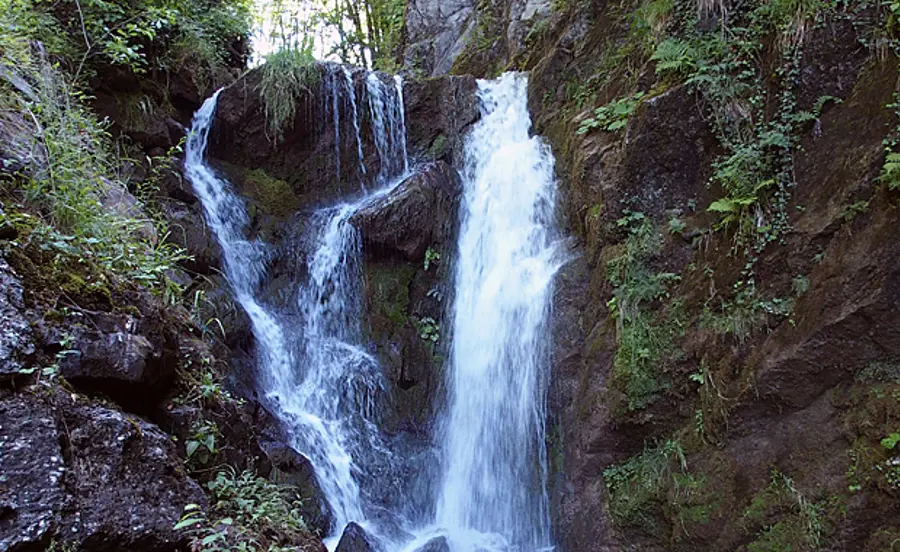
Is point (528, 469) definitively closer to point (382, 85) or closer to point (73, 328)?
point (73, 328)

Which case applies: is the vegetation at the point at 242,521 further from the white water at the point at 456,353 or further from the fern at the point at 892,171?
the fern at the point at 892,171

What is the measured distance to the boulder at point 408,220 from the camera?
7988mm

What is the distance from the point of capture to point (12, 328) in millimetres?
2404

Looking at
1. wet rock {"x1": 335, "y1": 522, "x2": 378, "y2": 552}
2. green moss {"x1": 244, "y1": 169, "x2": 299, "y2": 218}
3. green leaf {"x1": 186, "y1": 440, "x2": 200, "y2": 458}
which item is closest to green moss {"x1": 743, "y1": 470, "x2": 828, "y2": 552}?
wet rock {"x1": 335, "y1": 522, "x2": 378, "y2": 552}

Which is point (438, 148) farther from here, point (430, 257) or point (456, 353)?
point (456, 353)

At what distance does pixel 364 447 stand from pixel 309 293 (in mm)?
2401

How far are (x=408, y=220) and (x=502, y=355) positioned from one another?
8.23 feet

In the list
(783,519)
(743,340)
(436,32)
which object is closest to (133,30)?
(743,340)

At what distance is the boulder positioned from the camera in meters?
7.99

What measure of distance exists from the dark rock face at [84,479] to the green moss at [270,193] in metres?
6.60

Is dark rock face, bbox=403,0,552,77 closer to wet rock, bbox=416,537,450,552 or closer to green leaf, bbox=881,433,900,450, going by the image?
green leaf, bbox=881,433,900,450

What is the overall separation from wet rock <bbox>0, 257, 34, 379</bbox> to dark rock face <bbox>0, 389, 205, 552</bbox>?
0.15 m

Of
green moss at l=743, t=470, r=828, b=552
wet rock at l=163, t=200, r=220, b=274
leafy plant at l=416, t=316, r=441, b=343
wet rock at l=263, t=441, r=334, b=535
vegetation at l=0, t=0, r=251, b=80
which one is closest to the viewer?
green moss at l=743, t=470, r=828, b=552

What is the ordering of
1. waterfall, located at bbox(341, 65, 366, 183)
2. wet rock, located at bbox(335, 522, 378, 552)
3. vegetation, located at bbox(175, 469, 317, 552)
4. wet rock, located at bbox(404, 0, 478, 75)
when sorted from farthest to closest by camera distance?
wet rock, located at bbox(404, 0, 478, 75) < waterfall, located at bbox(341, 65, 366, 183) < wet rock, located at bbox(335, 522, 378, 552) < vegetation, located at bbox(175, 469, 317, 552)
